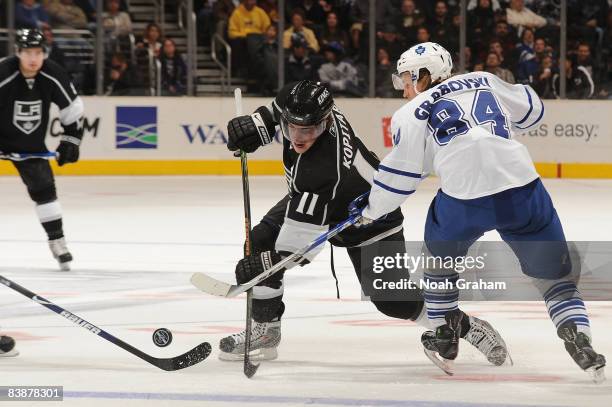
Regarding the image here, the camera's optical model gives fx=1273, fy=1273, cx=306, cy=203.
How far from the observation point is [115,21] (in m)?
12.7

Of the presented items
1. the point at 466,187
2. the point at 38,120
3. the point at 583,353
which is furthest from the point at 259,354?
the point at 38,120

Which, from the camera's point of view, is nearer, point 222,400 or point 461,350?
point 222,400

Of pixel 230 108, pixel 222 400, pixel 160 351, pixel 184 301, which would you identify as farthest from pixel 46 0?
pixel 222 400

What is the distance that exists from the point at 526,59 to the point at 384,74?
1449mm

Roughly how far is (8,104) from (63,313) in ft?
9.24

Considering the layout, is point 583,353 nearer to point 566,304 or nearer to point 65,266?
point 566,304

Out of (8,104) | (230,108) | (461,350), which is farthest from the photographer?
(230,108)

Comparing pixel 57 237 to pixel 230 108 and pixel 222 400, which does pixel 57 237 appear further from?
pixel 230 108

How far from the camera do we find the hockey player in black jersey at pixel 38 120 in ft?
22.0

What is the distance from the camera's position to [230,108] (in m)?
12.4

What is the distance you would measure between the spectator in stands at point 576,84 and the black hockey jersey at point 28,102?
6.91 m

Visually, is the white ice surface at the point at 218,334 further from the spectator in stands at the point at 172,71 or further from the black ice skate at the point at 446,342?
the spectator in stands at the point at 172,71

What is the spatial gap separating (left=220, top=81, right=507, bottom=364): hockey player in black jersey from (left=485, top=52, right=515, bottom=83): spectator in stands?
8383 mm

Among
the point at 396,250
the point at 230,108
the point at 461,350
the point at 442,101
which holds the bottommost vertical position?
the point at 230,108
